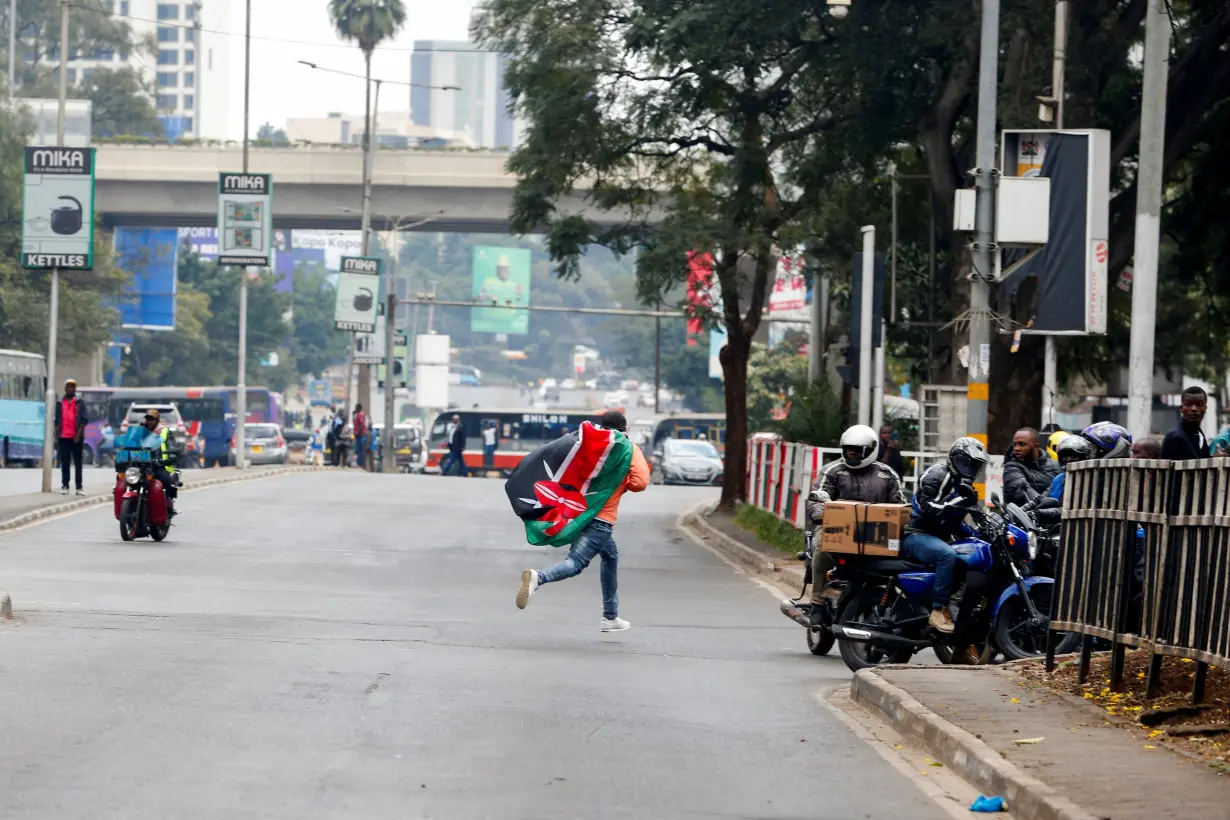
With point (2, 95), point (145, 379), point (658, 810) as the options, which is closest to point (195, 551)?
point (658, 810)

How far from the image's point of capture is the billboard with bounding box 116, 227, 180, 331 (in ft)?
257

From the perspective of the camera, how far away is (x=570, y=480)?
15.3 metres

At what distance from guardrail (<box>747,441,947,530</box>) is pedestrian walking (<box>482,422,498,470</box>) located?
3868 centimetres

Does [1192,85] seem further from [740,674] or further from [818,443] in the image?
[740,674]

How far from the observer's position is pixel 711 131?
32.5 m

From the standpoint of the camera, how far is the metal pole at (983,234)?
19.8 metres

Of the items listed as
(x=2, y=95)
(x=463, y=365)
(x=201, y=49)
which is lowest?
(x=463, y=365)

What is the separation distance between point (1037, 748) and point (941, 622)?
4464mm

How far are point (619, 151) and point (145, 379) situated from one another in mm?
66869

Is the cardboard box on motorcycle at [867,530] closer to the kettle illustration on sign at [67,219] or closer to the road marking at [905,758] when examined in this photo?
the road marking at [905,758]

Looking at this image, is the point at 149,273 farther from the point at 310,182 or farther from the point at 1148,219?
the point at 1148,219

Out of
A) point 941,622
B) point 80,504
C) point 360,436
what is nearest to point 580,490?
point 941,622

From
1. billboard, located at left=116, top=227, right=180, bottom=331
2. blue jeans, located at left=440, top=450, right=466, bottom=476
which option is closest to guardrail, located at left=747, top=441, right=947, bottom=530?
blue jeans, located at left=440, top=450, right=466, bottom=476

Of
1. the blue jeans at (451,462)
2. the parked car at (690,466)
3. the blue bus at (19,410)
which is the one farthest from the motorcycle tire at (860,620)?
the blue jeans at (451,462)
